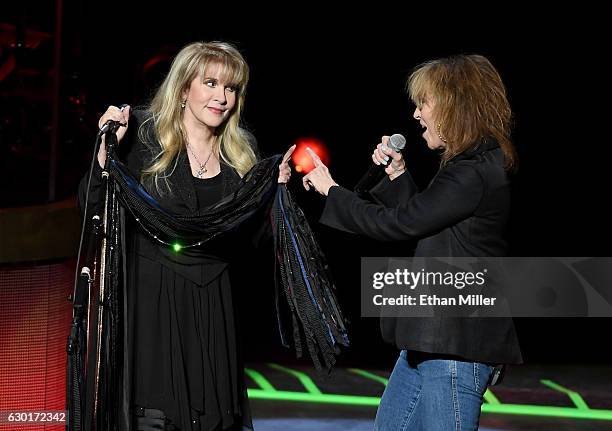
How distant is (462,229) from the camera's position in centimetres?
240

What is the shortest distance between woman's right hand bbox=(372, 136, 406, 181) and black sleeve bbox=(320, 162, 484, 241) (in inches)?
6.8

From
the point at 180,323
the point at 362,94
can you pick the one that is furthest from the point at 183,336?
the point at 362,94

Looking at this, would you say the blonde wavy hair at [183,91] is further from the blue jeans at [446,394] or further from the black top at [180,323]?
the blue jeans at [446,394]

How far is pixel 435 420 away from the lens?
2395 mm

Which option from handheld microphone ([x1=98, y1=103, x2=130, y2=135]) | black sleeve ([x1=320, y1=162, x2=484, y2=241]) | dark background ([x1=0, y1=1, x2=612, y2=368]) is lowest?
black sleeve ([x1=320, y1=162, x2=484, y2=241])

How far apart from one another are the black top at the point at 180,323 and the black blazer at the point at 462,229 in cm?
50

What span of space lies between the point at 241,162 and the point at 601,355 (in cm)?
319

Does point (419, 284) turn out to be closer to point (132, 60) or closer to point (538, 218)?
point (538, 218)

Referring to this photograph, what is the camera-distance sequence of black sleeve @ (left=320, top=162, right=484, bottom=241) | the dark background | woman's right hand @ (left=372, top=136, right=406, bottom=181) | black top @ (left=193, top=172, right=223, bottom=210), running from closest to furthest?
black sleeve @ (left=320, top=162, right=484, bottom=241) → woman's right hand @ (left=372, top=136, right=406, bottom=181) → black top @ (left=193, top=172, right=223, bottom=210) → the dark background

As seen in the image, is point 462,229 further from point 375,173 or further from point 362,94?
point 362,94

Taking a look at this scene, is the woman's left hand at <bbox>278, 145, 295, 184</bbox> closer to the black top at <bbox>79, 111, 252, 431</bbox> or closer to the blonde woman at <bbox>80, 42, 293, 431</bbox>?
the blonde woman at <bbox>80, 42, 293, 431</bbox>

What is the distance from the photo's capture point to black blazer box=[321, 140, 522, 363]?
2367 mm

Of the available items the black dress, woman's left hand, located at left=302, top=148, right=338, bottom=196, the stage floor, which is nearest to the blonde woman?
the black dress

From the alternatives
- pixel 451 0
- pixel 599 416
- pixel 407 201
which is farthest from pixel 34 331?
pixel 451 0
